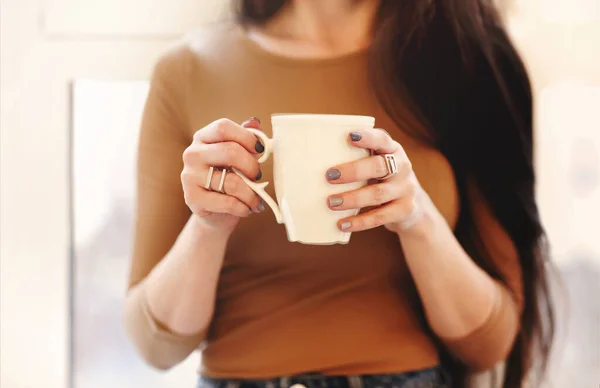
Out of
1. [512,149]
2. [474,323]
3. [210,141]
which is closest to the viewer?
[210,141]

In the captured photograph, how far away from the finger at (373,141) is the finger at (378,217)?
0.18ft

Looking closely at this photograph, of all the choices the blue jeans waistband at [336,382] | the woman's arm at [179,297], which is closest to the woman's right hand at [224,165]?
the woman's arm at [179,297]

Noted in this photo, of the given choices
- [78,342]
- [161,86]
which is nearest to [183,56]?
[161,86]

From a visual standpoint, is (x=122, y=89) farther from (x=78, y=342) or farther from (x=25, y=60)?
(x=78, y=342)

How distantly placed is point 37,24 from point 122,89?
16 cm

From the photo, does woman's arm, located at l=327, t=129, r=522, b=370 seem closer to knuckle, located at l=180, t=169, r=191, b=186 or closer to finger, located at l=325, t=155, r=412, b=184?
finger, located at l=325, t=155, r=412, b=184

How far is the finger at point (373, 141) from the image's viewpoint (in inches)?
17.9

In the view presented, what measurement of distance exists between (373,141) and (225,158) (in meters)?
0.13

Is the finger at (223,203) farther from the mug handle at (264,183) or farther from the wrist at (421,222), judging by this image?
the wrist at (421,222)

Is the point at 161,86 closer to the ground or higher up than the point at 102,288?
higher up

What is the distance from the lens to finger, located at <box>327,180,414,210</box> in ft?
1.52

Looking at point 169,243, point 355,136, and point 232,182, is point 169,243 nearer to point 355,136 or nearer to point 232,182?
point 232,182

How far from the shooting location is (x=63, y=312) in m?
0.86

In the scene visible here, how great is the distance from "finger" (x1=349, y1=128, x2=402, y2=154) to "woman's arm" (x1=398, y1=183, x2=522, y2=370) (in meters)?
0.12
